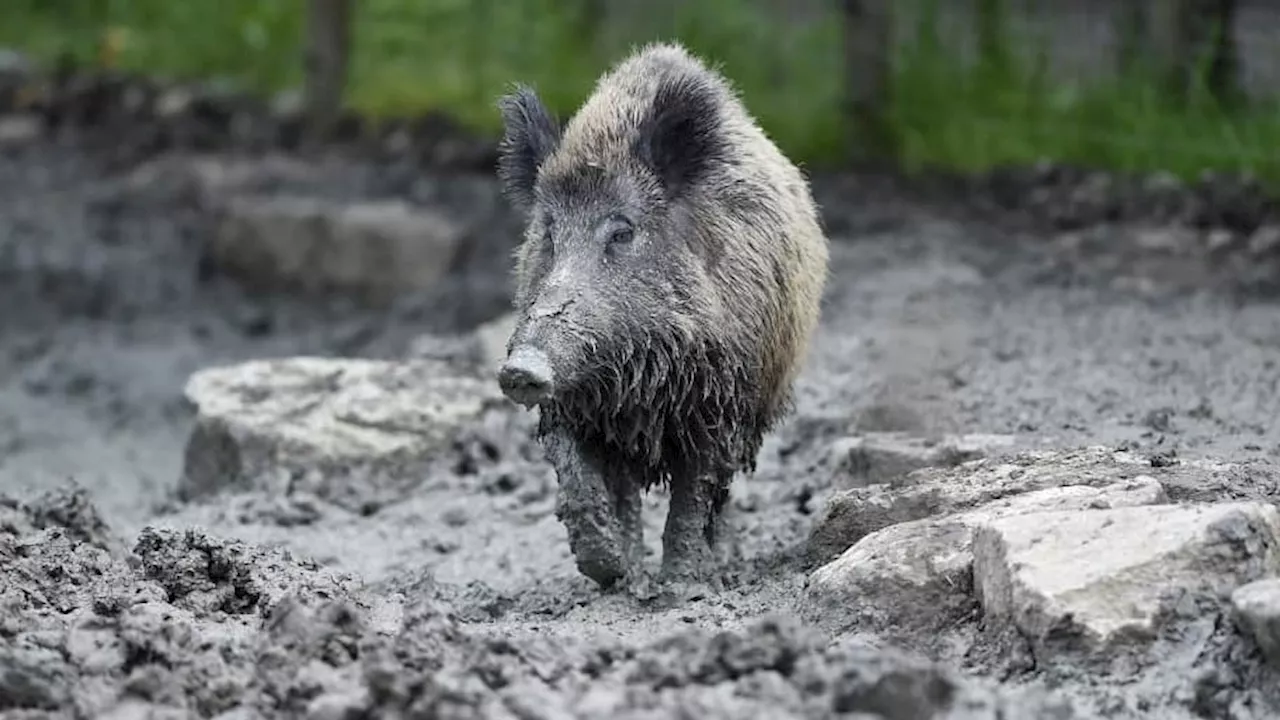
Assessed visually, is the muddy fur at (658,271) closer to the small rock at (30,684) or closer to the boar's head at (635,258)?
the boar's head at (635,258)

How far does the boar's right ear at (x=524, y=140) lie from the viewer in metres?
5.23

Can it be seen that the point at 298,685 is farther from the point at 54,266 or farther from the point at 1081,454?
the point at 54,266

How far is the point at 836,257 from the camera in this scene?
29.9ft

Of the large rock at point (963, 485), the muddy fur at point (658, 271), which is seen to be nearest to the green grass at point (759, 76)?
the muddy fur at point (658, 271)

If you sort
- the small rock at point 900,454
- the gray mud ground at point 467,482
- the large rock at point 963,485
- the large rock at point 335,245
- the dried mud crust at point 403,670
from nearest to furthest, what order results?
the dried mud crust at point 403,670 < the gray mud ground at point 467,482 < the large rock at point 963,485 < the small rock at point 900,454 < the large rock at point 335,245

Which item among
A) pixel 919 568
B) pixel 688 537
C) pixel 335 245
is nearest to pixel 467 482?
pixel 688 537

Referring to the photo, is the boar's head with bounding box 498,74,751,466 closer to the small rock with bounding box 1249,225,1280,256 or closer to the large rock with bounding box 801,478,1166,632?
the large rock with bounding box 801,478,1166,632

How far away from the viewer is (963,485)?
4.81 meters

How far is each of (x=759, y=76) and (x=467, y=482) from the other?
514cm

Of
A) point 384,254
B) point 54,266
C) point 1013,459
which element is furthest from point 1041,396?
point 54,266

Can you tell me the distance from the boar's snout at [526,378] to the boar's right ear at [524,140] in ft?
2.98

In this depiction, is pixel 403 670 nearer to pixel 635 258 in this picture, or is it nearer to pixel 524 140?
pixel 635 258

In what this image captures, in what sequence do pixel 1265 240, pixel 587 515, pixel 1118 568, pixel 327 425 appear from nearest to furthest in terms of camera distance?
pixel 1118 568
pixel 587 515
pixel 327 425
pixel 1265 240

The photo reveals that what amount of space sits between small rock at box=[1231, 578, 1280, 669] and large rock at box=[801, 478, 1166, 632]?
58 cm
